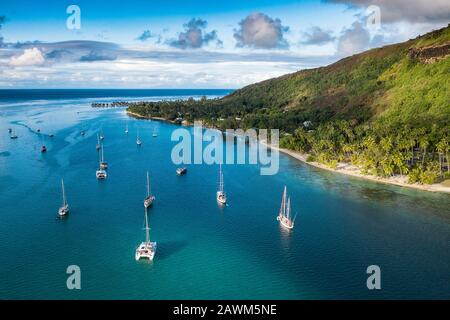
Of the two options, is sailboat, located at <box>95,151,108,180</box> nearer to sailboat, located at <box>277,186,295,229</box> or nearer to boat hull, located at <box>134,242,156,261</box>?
boat hull, located at <box>134,242,156,261</box>

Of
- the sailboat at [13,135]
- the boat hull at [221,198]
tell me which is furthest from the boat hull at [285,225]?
the sailboat at [13,135]

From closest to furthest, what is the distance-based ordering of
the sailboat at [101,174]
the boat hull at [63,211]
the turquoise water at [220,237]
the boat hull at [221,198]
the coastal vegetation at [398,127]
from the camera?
the turquoise water at [220,237] → the boat hull at [63,211] → the boat hull at [221,198] → the coastal vegetation at [398,127] → the sailboat at [101,174]

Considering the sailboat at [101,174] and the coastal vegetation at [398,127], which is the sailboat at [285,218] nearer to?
the coastal vegetation at [398,127]

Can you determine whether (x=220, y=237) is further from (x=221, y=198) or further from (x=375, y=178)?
(x=375, y=178)

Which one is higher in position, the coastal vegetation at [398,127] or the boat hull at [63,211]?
the coastal vegetation at [398,127]

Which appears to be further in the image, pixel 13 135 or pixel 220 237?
pixel 13 135

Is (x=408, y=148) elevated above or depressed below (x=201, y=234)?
above

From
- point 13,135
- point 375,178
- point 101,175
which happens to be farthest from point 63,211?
point 13,135
